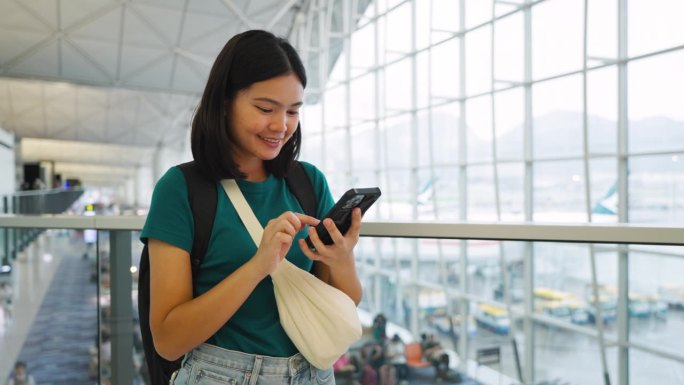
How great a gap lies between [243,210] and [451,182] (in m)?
14.9

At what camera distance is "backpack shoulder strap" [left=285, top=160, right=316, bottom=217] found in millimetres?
2000

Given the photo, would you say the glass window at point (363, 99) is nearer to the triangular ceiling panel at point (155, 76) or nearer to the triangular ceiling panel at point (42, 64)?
the triangular ceiling panel at point (155, 76)

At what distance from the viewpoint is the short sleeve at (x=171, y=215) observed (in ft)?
5.38

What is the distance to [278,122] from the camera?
5.87 ft

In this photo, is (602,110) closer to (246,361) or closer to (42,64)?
(246,361)

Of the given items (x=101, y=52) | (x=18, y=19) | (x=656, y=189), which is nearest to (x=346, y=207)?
(x=656, y=189)

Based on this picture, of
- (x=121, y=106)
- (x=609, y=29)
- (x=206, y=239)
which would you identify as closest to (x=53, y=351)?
(x=206, y=239)

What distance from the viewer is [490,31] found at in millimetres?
A: 14023

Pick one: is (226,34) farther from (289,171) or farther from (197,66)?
(289,171)

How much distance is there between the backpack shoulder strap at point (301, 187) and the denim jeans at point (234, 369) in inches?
21.1

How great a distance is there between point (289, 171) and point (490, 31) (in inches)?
525

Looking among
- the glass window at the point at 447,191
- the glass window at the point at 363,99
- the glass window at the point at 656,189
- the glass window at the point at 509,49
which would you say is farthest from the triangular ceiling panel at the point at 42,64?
the glass window at the point at 656,189

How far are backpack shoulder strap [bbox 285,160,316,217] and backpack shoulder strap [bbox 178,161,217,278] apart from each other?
0.33 meters

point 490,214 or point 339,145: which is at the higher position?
point 339,145
